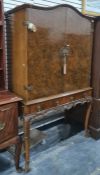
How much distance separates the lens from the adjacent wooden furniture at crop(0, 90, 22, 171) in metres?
1.85

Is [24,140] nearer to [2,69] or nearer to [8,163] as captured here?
[8,163]

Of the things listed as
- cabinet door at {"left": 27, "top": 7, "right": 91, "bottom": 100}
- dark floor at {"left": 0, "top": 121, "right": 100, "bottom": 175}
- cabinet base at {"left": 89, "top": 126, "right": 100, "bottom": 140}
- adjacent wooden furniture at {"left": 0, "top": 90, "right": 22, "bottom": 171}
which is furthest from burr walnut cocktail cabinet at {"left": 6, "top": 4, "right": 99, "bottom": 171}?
cabinet base at {"left": 89, "top": 126, "right": 100, "bottom": 140}

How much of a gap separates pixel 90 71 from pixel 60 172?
4.02 feet

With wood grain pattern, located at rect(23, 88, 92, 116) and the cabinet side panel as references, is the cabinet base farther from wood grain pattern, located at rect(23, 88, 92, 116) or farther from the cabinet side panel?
the cabinet side panel

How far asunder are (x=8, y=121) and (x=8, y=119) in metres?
0.02

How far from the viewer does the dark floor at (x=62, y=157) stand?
215cm

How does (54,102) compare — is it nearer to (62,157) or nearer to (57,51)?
(57,51)

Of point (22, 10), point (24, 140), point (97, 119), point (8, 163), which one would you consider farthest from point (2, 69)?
point (97, 119)

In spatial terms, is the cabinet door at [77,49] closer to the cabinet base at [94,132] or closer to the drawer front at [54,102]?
the drawer front at [54,102]

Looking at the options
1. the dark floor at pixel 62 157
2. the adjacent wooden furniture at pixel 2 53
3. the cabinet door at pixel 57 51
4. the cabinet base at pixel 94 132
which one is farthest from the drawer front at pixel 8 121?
the cabinet base at pixel 94 132

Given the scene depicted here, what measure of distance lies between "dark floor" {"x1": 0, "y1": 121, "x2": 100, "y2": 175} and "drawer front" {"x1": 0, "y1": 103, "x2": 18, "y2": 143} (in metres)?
0.46

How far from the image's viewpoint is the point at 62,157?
2379 mm

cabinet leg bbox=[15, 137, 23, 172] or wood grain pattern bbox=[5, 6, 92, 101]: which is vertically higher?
wood grain pattern bbox=[5, 6, 92, 101]

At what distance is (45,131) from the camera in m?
2.94
